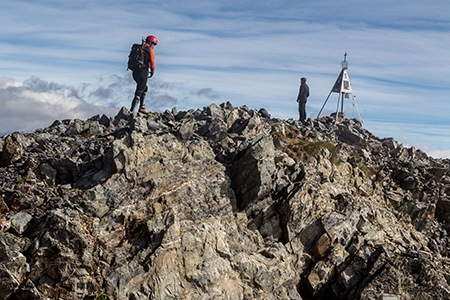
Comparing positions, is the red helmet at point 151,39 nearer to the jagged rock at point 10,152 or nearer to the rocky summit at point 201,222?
the rocky summit at point 201,222

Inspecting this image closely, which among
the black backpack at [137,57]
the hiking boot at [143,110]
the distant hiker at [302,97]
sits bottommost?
the hiking boot at [143,110]

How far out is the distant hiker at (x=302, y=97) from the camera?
37.2 m

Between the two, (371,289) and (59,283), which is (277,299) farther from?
(59,283)

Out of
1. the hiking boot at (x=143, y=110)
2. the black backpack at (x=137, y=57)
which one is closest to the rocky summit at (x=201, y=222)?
the hiking boot at (x=143, y=110)

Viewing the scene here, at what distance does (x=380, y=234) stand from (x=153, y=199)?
44.4 feet

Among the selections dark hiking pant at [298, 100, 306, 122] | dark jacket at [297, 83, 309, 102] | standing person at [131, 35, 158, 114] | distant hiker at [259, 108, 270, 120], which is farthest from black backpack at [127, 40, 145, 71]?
dark hiking pant at [298, 100, 306, 122]

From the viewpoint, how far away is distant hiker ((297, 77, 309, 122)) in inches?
1467

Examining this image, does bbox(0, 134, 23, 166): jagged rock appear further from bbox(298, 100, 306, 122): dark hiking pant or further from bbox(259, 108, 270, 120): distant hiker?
bbox(298, 100, 306, 122): dark hiking pant

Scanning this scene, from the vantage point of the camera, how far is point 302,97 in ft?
123

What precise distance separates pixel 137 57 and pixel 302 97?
15.7m

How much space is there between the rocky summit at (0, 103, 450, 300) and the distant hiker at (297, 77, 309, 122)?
29.0 feet

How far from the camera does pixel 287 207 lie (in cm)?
2292

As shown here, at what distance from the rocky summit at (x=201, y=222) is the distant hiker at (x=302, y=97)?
8824 millimetres

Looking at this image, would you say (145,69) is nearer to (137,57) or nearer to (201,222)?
(137,57)
